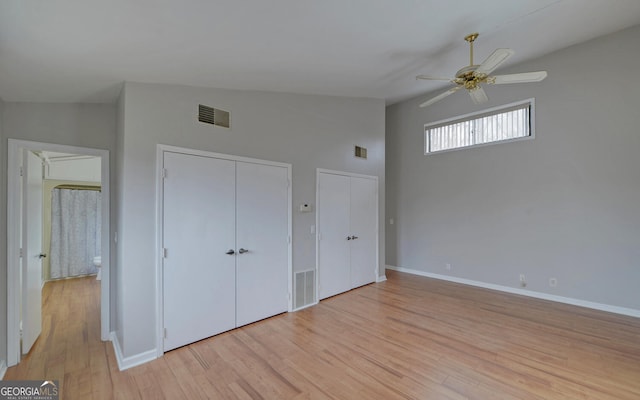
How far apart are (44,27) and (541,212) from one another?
5967mm

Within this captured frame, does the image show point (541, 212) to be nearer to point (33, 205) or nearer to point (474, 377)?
point (474, 377)

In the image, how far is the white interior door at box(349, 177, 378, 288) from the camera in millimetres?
4621

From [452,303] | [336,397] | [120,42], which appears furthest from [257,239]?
[452,303]

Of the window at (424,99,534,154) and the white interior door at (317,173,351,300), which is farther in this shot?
the window at (424,99,534,154)

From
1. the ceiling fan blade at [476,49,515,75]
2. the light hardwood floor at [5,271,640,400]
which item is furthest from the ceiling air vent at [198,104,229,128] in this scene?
the ceiling fan blade at [476,49,515,75]

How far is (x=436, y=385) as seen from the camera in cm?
212

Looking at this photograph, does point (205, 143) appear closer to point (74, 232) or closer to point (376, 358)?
point (376, 358)

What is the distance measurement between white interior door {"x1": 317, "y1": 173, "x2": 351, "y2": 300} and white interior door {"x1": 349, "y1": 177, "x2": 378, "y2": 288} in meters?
0.16

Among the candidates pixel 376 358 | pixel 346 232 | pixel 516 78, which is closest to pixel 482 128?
pixel 516 78

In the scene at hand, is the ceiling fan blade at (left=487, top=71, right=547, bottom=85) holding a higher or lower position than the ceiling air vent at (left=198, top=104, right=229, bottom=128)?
higher

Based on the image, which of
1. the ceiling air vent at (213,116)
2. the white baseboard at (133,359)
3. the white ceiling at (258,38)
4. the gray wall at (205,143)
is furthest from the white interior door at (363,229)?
the white baseboard at (133,359)

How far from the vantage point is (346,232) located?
448 cm

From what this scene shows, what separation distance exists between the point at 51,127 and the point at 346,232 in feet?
12.8

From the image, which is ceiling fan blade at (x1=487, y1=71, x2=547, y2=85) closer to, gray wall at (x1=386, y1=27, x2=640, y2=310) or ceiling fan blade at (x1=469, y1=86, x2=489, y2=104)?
ceiling fan blade at (x1=469, y1=86, x2=489, y2=104)
